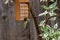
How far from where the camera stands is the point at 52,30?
1744mm

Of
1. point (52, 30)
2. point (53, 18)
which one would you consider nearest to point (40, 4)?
point (53, 18)

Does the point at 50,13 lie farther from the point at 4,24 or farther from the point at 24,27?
the point at 4,24

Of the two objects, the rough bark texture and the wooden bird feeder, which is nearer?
the wooden bird feeder

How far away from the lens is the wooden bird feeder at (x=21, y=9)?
1.71m

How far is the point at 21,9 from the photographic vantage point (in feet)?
5.77

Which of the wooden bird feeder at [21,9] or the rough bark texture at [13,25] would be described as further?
the rough bark texture at [13,25]

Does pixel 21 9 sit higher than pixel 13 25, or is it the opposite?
pixel 21 9

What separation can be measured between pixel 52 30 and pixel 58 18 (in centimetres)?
24

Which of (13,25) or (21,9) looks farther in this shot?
(13,25)

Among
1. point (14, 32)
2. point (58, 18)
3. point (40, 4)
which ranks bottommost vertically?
point (14, 32)

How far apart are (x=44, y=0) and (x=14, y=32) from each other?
0.41 meters

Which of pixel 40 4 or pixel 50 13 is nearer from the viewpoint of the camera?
pixel 50 13

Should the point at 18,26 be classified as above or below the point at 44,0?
below

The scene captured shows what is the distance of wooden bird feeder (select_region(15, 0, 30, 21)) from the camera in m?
1.71
